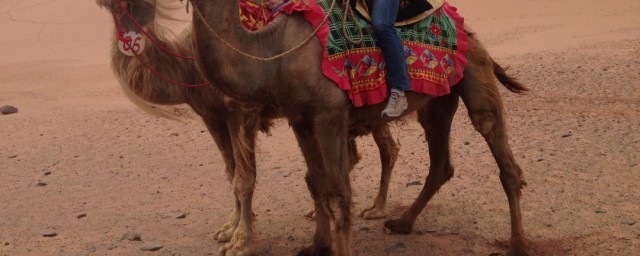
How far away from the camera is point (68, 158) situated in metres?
9.88

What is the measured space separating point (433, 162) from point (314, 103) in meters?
2.03

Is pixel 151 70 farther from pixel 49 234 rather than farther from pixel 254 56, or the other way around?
pixel 49 234

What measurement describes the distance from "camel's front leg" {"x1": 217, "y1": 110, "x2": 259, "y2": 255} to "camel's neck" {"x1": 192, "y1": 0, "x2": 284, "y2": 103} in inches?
50.0

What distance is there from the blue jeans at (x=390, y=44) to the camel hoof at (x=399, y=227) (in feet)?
5.83

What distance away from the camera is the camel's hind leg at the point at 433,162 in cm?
672

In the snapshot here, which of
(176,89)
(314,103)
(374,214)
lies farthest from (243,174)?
(314,103)

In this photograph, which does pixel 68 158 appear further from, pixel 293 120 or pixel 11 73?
pixel 11 73

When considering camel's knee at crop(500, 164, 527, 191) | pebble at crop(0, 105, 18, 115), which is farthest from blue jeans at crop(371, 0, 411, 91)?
pebble at crop(0, 105, 18, 115)

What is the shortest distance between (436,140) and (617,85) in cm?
567

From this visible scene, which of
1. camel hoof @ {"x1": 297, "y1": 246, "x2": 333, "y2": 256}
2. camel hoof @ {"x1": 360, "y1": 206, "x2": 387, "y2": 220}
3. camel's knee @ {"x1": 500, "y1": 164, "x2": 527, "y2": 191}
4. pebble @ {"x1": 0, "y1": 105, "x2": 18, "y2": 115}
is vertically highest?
camel's knee @ {"x1": 500, "y1": 164, "x2": 527, "y2": 191}

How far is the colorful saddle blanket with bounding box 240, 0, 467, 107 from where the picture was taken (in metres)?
5.19

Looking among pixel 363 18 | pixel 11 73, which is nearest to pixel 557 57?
pixel 363 18

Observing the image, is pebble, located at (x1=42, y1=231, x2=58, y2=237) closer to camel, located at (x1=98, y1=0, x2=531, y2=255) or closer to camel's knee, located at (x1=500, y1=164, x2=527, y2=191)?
camel, located at (x1=98, y1=0, x2=531, y2=255)

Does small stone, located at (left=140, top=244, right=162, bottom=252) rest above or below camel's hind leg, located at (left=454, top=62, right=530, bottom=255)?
below
